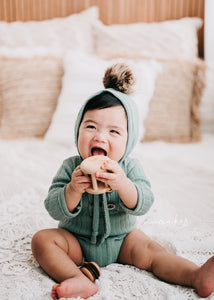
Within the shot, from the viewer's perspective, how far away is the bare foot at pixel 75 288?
0.64 meters

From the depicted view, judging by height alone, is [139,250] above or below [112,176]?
below

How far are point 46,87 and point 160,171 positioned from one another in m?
0.91

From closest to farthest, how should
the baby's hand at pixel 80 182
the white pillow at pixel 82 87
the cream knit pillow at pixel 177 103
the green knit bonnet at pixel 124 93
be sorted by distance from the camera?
the baby's hand at pixel 80 182 < the green knit bonnet at pixel 124 93 < the white pillow at pixel 82 87 < the cream knit pillow at pixel 177 103

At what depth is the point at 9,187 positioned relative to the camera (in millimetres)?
1264

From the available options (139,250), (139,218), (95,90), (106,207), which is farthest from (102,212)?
(95,90)

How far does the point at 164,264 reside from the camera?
0.75m

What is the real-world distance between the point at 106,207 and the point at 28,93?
4.30 ft

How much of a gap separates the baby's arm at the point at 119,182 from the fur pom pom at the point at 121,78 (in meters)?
0.24

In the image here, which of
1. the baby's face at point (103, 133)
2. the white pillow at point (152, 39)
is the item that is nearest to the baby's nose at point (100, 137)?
the baby's face at point (103, 133)

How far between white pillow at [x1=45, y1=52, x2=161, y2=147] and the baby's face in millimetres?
926

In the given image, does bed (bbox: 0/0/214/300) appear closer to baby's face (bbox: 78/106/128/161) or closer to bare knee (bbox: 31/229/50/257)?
bare knee (bbox: 31/229/50/257)

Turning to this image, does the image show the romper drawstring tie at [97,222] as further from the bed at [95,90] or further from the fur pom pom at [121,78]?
the fur pom pom at [121,78]

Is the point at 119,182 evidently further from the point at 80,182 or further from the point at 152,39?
the point at 152,39

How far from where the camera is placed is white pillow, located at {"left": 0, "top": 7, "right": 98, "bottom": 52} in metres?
2.23
